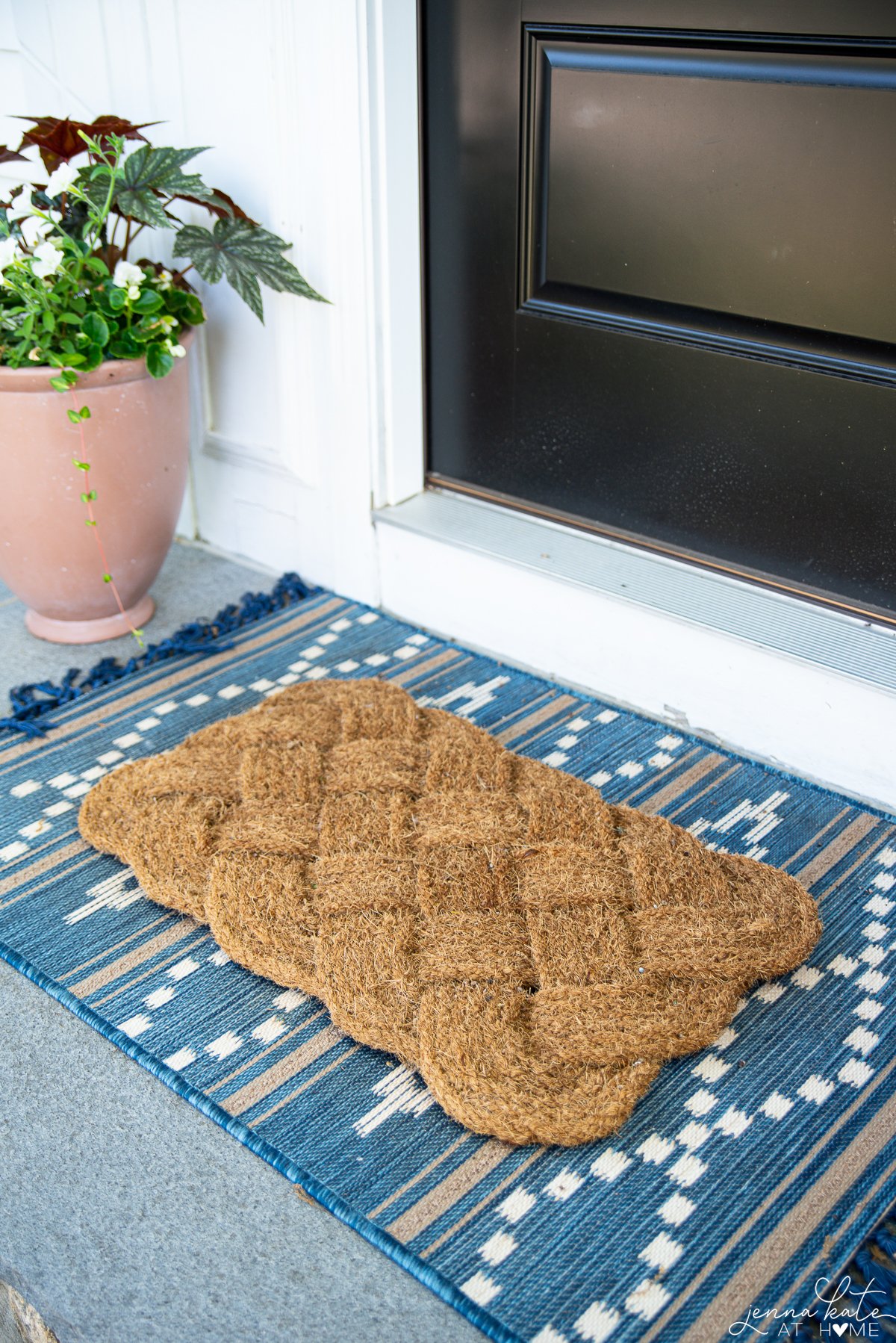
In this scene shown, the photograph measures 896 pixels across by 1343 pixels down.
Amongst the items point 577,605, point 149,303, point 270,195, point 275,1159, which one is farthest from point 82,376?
point 275,1159

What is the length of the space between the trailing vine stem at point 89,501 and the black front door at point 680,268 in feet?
1.73

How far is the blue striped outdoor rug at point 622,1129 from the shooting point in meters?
0.89

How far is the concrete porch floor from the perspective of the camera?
875 millimetres

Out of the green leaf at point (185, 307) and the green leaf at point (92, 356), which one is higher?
the green leaf at point (185, 307)

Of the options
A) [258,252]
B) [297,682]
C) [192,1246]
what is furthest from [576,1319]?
[258,252]

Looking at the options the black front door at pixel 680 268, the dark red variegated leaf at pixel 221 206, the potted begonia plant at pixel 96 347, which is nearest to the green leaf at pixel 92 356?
the potted begonia plant at pixel 96 347

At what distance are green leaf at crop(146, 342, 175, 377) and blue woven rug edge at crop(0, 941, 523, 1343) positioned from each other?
0.79 m

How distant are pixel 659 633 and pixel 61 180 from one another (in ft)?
3.18

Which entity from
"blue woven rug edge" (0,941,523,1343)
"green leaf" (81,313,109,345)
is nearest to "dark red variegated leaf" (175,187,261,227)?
"green leaf" (81,313,109,345)

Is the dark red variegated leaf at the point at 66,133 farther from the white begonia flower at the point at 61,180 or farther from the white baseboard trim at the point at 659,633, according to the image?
the white baseboard trim at the point at 659,633

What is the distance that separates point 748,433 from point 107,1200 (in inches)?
44.0

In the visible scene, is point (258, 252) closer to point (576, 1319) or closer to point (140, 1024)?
point (140, 1024)

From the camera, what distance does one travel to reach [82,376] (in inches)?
60.7

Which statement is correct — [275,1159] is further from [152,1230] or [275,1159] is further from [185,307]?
[185,307]
